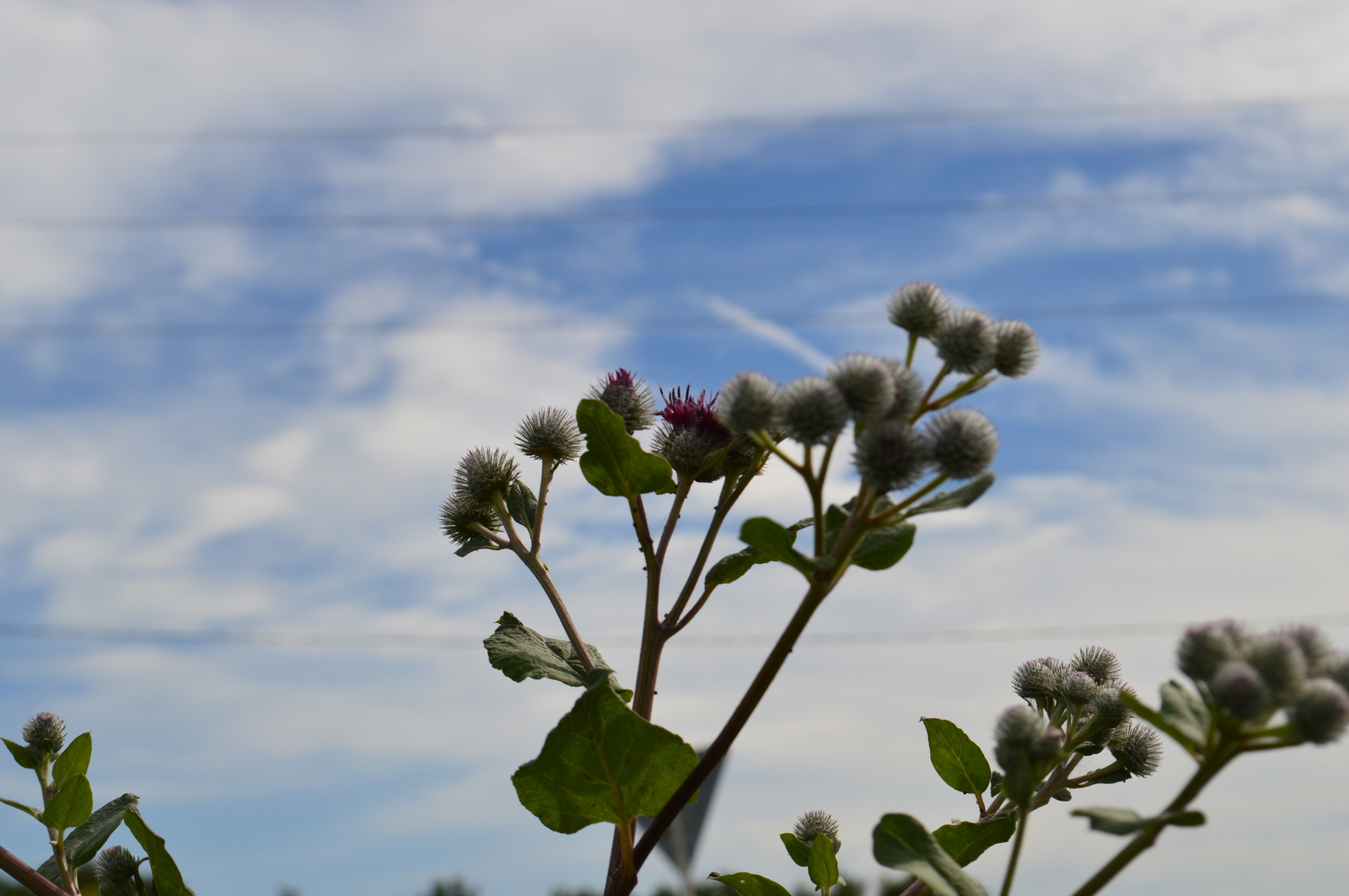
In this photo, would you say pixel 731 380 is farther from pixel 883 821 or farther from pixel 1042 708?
pixel 1042 708

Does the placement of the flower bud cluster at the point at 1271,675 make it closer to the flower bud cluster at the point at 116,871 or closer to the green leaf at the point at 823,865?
the green leaf at the point at 823,865

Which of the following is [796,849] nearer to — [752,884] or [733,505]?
[752,884]

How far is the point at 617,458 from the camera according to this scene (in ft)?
9.35

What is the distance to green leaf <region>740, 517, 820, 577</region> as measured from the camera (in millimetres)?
2213

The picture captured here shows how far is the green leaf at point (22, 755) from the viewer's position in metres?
3.49

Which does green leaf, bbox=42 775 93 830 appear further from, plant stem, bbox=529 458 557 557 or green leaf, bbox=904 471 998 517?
green leaf, bbox=904 471 998 517

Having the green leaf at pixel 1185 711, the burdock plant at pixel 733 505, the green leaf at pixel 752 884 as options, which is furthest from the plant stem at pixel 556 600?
the green leaf at pixel 1185 711

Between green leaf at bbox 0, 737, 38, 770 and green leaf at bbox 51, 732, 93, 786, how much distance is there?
152 mm

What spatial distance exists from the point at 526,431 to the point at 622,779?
144 centimetres

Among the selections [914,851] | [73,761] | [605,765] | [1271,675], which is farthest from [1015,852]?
[73,761]

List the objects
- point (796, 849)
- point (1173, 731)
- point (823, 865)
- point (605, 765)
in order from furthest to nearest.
Answer: 1. point (796, 849)
2. point (823, 865)
3. point (605, 765)
4. point (1173, 731)

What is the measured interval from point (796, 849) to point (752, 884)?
491mm

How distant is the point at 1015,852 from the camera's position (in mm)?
2074

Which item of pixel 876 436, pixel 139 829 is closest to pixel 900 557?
pixel 876 436
